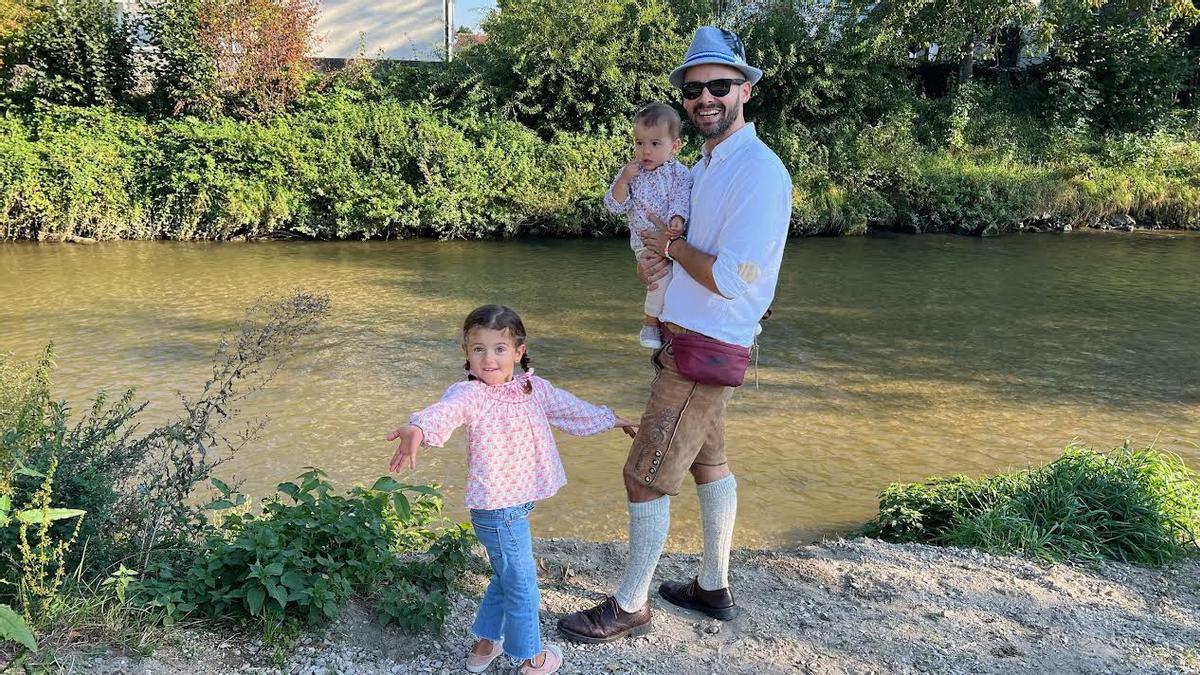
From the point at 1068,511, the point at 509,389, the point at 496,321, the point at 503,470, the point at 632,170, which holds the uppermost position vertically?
the point at 632,170

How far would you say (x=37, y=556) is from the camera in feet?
10.1

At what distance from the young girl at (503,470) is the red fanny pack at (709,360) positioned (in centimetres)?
58

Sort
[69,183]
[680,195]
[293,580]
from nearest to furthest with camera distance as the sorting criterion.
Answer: [293,580] < [680,195] < [69,183]

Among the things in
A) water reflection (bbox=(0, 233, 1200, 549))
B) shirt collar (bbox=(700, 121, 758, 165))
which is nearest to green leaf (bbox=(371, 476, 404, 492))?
shirt collar (bbox=(700, 121, 758, 165))

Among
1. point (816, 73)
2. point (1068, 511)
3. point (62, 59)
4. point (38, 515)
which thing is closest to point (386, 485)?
point (38, 515)

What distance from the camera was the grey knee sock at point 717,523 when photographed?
148 inches

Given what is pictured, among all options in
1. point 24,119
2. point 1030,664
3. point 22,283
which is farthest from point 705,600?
point 24,119

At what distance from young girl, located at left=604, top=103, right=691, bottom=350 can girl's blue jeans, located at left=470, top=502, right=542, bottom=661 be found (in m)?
0.95

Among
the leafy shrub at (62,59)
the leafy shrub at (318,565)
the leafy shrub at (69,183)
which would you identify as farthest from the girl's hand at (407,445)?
the leafy shrub at (62,59)

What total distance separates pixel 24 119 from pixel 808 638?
62.3 ft

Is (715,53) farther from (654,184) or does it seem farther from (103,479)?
(103,479)

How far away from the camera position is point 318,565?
11.6 feet

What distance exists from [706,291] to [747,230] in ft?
0.94

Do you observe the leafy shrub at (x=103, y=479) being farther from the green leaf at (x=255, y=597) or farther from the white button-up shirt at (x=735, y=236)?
the white button-up shirt at (x=735, y=236)
